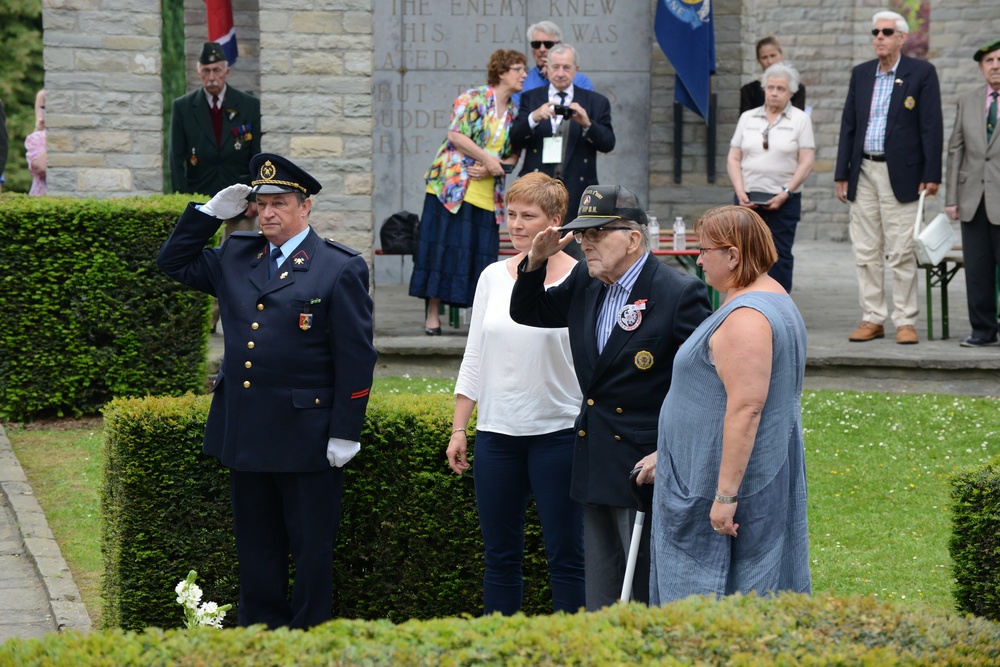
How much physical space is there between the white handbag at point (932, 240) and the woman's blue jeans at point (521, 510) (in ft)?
20.0

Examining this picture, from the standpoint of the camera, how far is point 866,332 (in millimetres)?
10961

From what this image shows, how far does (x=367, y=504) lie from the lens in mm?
5871

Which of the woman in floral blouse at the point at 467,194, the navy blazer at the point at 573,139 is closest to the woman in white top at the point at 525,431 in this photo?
the navy blazer at the point at 573,139

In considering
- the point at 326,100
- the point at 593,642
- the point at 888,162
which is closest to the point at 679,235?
the point at 888,162

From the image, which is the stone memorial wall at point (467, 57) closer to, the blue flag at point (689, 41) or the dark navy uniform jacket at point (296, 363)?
the blue flag at point (689, 41)

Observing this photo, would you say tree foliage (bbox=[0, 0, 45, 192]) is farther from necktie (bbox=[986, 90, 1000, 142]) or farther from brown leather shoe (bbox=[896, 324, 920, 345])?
necktie (bbox=[986, 90, 1000, 142])

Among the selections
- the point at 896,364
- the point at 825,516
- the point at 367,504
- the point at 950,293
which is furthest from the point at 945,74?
the point at 367,504

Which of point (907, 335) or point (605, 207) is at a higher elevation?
point (605, 207)

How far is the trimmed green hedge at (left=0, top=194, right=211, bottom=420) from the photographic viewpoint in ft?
30.5

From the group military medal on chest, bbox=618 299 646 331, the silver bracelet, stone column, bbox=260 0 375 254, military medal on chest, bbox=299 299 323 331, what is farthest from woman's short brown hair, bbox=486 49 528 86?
the silver bracelet

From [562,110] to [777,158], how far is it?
6.26 feet

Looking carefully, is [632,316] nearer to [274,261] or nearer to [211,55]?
[274,261]

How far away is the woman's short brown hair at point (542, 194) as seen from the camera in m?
5.31

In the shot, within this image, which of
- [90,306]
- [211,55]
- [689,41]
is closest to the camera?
[90,306]
